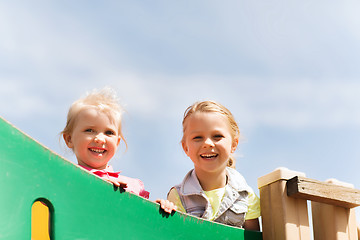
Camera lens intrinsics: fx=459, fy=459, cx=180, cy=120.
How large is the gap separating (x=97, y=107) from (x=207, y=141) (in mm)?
722

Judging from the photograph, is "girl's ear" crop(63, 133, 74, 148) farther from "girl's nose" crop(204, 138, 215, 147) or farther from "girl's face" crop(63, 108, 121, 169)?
"girl's nose" crop(204, 138, 215, 147)

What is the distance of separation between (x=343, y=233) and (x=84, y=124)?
1537 millimetres

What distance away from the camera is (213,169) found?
2.58m

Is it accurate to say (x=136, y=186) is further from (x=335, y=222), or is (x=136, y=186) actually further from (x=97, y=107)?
(x=335, y=222)

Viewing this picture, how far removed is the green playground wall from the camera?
4.93 ft

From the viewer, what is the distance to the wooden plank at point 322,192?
2139mm

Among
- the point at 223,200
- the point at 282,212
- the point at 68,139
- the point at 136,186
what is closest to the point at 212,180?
A: the point at 223,200

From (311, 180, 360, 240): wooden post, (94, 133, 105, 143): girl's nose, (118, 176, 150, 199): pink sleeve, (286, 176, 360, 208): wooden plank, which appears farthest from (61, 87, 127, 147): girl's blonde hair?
(311, 180, 360, 240): wooden post

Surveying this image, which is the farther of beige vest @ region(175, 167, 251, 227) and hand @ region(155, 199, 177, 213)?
beige vest @ region(175, 167, 251, 227)

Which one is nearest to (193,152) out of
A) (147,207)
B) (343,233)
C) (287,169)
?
(287,169)

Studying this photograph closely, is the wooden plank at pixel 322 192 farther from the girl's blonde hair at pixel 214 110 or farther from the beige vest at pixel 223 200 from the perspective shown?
the girl's blonde hair at pixel 214 110

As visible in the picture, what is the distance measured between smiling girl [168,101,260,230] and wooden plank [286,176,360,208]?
426 mm

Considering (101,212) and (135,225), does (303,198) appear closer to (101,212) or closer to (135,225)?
(135,225)

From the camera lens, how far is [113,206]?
1.78m
